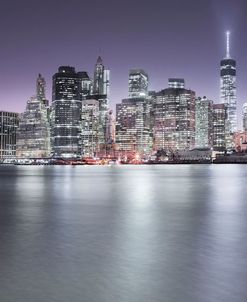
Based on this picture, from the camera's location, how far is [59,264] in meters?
14.8

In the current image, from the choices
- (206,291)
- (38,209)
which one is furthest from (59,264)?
(38,209)

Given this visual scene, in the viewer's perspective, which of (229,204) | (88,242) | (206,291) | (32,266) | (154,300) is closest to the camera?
(154,300)

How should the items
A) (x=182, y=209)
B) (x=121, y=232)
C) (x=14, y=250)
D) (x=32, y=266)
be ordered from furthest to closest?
1. (x=182, y=209)
2. (x=121, y=232)
3. (x=14, y=250)
4. (x=32, y=266)

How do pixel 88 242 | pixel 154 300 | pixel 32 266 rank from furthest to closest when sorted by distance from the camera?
1. pixel 88 242
2. pixel 32 266
3. pixel 154 300

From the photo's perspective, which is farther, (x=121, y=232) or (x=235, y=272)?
(x=121, y=232)

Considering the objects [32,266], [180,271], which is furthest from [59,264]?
[180,271]

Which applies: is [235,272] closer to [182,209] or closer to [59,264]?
[59,264]

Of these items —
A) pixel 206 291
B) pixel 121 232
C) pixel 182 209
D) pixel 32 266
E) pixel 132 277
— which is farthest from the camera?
pixel 182 209

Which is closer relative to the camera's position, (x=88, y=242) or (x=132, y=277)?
(x=132, y=277)

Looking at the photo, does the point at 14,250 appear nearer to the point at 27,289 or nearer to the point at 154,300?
the point at 27,289

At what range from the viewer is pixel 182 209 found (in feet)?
108

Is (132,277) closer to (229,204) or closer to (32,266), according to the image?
(32,266)

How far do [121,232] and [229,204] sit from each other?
17.2 metres

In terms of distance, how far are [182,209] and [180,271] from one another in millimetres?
19282
